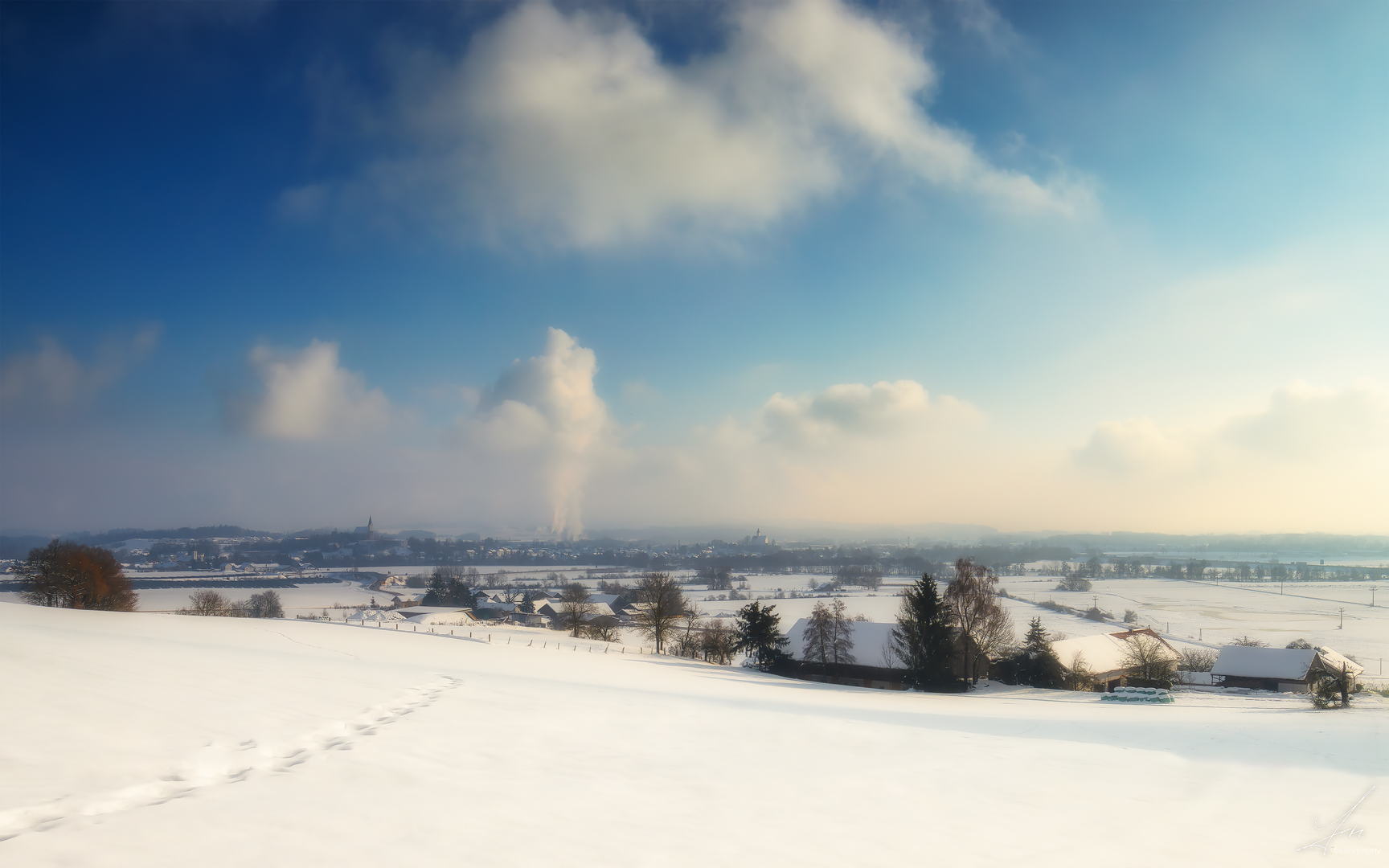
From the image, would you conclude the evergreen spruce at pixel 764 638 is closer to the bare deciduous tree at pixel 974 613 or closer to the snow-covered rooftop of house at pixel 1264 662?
the bare deciduous tree at pixel 974 613

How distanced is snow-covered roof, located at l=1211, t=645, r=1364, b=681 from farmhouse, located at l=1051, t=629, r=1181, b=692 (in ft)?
7.61

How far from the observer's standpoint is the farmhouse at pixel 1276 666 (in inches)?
1253

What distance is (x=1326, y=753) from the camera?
930 centimetres

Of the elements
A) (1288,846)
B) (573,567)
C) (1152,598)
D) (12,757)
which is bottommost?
(573,567)

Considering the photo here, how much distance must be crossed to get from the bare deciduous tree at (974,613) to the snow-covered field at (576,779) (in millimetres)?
20456

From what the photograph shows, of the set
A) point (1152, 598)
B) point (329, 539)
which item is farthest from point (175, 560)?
point (1152, 598)

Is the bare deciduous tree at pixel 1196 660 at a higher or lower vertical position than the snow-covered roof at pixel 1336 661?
lower

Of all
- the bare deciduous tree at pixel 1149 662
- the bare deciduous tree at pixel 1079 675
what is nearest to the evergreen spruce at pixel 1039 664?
the bare deciduous tree at pixel 1079 675

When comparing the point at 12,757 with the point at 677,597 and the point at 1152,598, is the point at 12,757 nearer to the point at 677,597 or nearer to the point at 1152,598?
the point at 677,597

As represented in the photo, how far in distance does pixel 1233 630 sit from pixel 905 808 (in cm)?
5419

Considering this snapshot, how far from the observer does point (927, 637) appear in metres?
30.4

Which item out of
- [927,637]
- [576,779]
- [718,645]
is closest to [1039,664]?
[927,637]

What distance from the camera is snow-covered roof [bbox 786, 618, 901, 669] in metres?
34.1

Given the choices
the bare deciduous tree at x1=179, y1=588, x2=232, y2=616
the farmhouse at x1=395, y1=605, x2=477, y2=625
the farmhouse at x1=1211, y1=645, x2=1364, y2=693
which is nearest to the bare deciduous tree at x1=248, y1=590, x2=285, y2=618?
the bare deciduous tree at x1=179, y1=588, x2=232, y2=616
